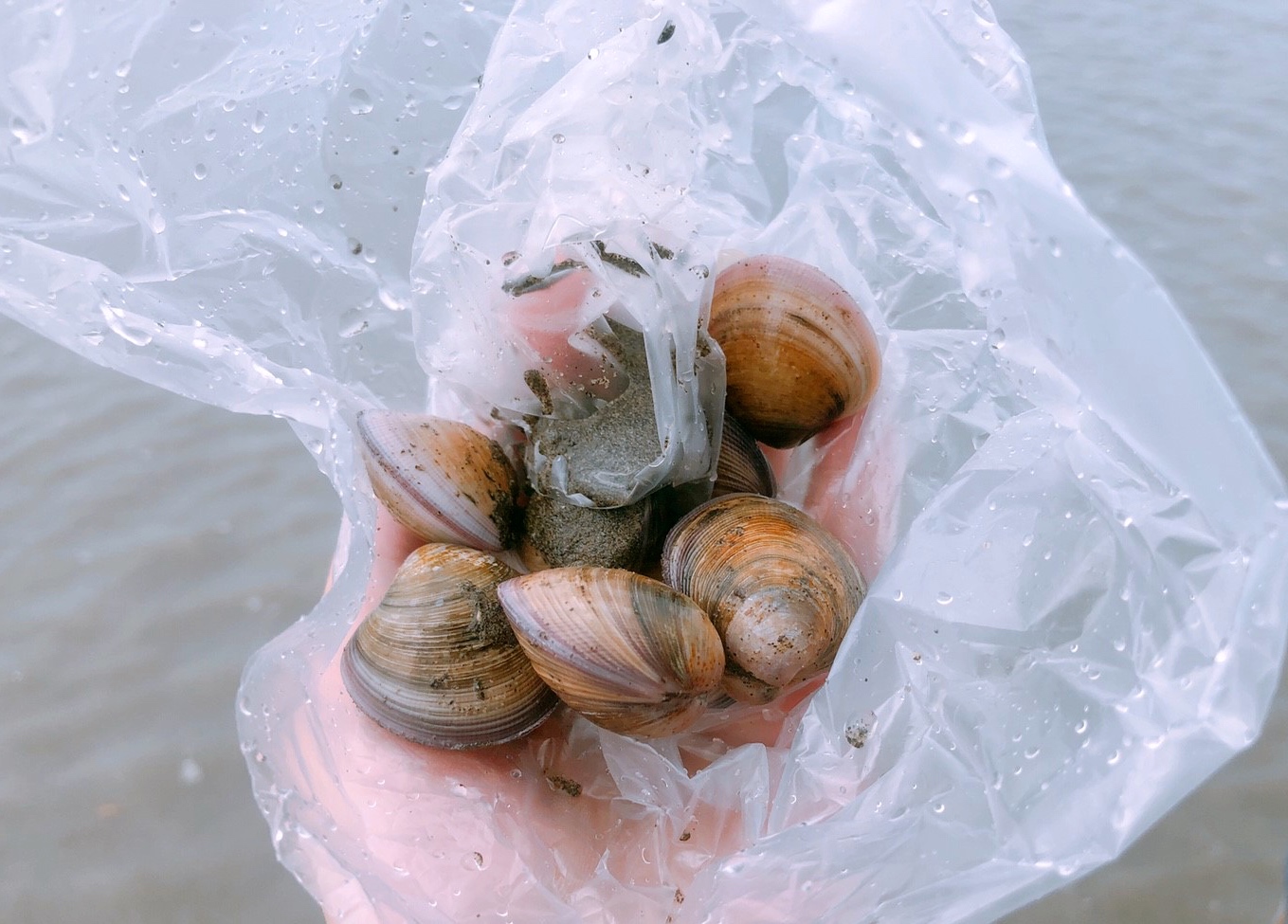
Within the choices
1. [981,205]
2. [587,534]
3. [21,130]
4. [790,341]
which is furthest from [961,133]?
[21,130]

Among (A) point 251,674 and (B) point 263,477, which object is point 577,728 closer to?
(A) point 251,674

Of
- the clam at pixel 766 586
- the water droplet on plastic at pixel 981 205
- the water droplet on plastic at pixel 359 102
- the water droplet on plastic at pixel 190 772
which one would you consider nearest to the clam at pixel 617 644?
the clam at pixel 766 586

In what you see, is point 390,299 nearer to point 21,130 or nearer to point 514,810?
point 21,130

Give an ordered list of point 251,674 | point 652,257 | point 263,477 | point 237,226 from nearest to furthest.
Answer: point 251,674 < point 652,257 < point 237,226 < point 263,477

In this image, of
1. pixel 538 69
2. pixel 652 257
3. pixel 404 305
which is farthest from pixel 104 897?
pixel 538 69

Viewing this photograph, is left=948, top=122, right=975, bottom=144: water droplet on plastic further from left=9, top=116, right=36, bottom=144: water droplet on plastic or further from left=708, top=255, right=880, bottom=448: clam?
left=9, top=116, right=36, bottom=144: water droplet on plastic

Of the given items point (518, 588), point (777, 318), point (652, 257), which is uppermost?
point (652, 257)

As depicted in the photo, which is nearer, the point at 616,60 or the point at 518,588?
the point at 518,588

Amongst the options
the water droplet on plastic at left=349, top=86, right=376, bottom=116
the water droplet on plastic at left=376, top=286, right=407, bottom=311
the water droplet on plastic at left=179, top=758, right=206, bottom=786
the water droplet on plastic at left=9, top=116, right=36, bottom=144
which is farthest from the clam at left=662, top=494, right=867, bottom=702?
the water droplet on plastic at left=179, top=758, right=206, bottom=786
